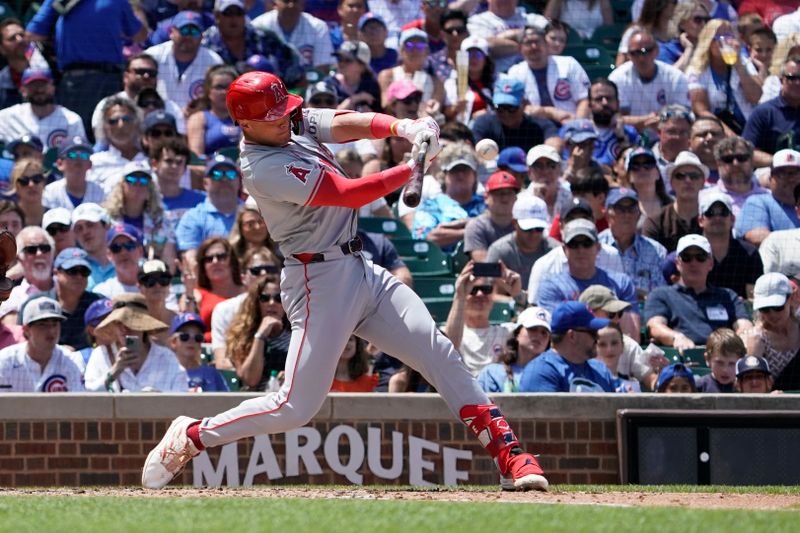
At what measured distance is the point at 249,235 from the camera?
29.3 feet

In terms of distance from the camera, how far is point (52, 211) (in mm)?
9117

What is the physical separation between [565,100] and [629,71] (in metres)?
0.59

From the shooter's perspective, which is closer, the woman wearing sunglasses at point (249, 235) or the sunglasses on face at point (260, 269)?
the sunglasses on face at point (260, 269)

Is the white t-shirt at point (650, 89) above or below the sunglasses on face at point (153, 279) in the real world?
above

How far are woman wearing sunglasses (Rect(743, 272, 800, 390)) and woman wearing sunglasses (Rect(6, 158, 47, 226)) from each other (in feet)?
15.5

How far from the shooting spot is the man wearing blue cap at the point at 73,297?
27.5 feet

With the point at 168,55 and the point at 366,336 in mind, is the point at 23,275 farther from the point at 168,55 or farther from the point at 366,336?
the point at 366,336

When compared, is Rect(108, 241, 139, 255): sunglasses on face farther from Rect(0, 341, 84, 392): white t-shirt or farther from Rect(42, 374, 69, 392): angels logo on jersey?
Rect(42, 374, 69, 392): angels logo on jersey

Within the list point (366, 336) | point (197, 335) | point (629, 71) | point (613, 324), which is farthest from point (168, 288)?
point (629, 71)

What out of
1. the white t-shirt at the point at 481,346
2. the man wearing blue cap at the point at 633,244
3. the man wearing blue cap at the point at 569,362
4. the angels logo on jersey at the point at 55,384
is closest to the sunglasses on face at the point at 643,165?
the man wearing blue cap at the point at 633,244

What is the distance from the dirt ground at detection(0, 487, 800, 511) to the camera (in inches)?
207

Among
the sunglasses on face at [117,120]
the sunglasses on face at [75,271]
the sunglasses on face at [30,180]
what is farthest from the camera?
the sunglasses on face at [117,120]

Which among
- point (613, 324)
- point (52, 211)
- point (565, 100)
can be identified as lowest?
point (613, 324)

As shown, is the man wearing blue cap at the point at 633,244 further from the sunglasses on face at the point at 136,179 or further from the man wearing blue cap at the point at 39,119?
the man wearing blue cap at the point at 39,119
